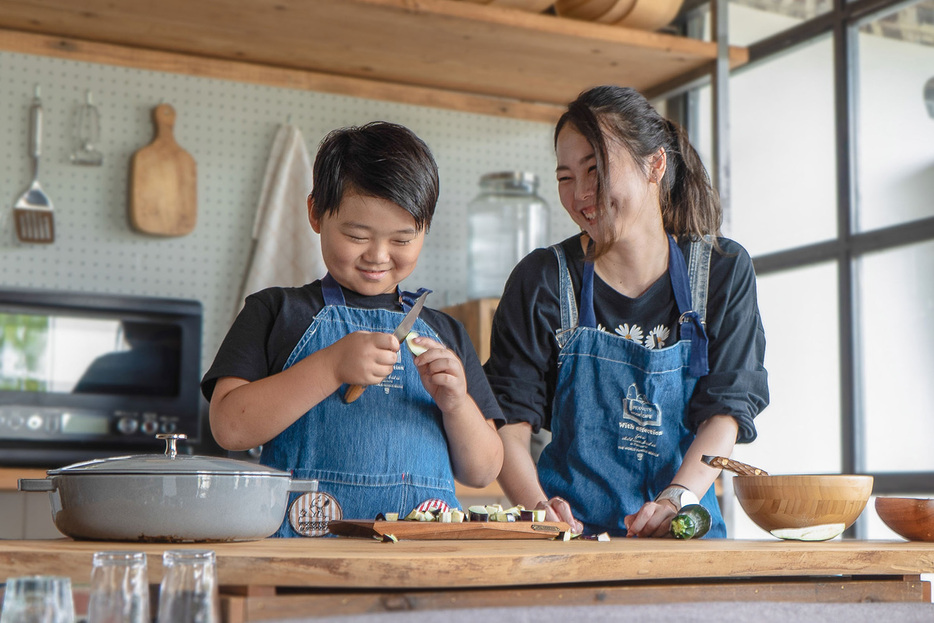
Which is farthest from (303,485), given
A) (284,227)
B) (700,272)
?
(284,227)

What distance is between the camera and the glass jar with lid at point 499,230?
275cm

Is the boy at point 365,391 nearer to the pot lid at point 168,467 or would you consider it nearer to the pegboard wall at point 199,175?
the pot lid at point 168,467

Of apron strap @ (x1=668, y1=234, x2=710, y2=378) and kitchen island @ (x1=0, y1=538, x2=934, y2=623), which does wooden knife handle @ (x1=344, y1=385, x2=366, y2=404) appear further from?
apron strap @ (x1=668, y1=234, x2=710, y2=378)

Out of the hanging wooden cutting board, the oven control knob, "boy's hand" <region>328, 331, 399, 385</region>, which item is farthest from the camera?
the hanging wooden cutting board

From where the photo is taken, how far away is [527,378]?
149 cm

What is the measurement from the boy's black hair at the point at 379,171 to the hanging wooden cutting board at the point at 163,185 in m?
1.29

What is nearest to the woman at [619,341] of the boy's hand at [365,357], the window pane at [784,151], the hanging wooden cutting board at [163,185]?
the boy's hand at [365,357]

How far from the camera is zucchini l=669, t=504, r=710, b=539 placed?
1.17 m

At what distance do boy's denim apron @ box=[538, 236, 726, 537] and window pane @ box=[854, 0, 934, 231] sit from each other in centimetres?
116

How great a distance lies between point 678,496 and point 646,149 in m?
0.50

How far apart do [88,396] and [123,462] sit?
1.43 metres

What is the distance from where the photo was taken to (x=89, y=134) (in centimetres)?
250

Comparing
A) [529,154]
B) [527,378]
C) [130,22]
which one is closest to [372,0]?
[130,22]

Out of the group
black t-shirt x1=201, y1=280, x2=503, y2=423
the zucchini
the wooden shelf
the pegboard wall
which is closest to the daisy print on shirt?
black t-shirt x1=201, y1=280, x2=503, y2=423
